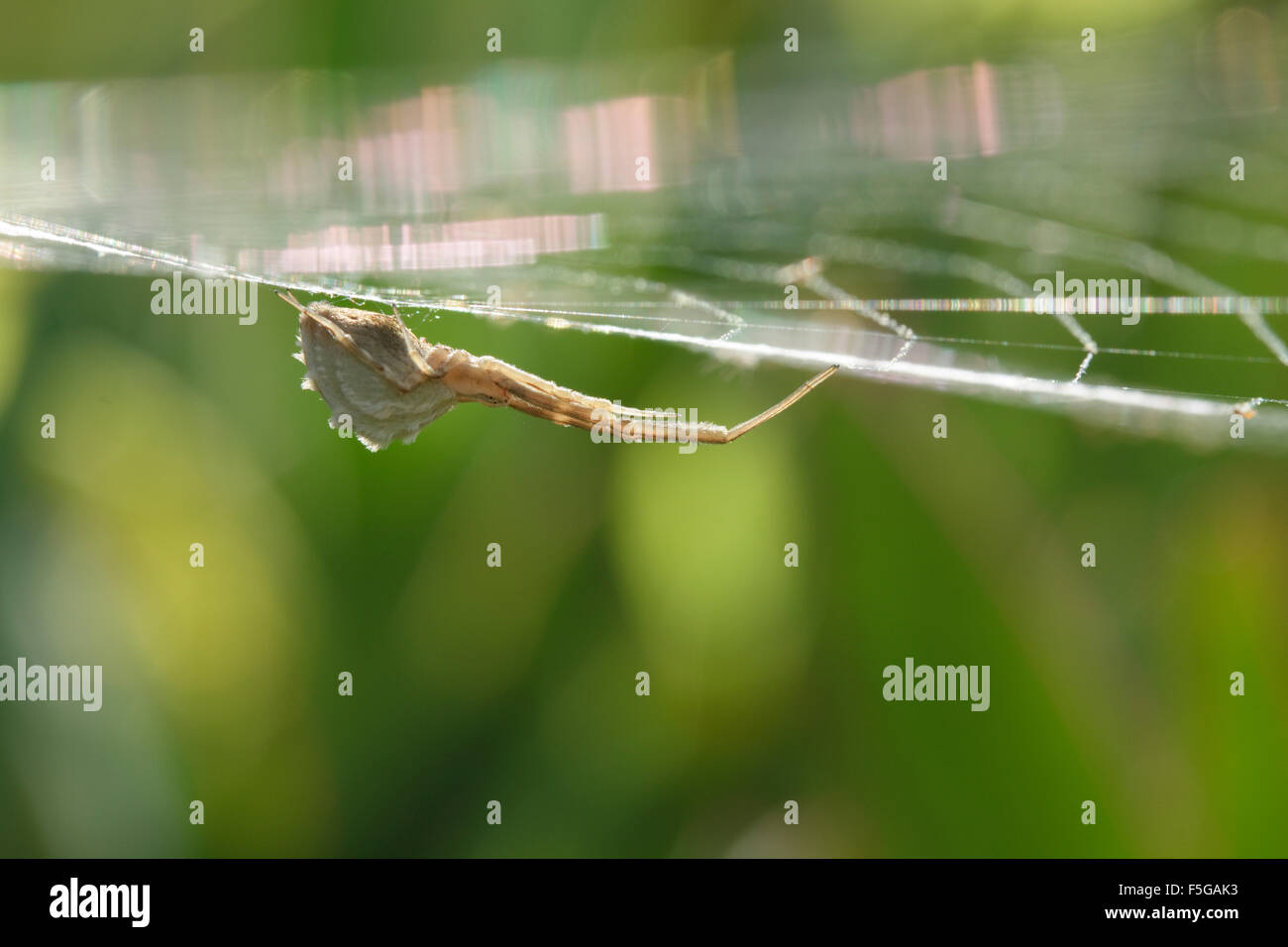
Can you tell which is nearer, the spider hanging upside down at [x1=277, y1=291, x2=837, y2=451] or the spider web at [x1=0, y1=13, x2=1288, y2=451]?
the spider hanging upside down at [x1=277, y1=291, x2=837, y2=451]

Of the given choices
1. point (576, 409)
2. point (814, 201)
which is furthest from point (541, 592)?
point (814, 201)

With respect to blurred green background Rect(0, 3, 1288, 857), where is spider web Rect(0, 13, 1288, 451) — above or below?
above


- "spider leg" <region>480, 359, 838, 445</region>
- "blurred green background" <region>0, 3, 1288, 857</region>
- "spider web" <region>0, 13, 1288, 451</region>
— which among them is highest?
"spider web" <region>0, 13, 1288, 451</region>

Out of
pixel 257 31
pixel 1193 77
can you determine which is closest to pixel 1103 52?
pixel 1193 77

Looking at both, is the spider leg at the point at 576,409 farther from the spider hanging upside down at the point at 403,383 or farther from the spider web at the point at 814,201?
the spider web at the point at 814,201

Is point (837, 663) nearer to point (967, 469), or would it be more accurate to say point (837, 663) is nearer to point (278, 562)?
point (967, 469)

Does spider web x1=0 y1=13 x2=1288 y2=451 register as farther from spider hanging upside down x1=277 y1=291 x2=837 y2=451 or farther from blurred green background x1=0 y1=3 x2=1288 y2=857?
spider hanging upside down x1=277 y1=291 x2=837 y2=451

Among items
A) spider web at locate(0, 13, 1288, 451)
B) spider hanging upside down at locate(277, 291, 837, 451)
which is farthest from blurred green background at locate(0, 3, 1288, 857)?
spider hanging upside down at locate(277, 291, 837, 451)
